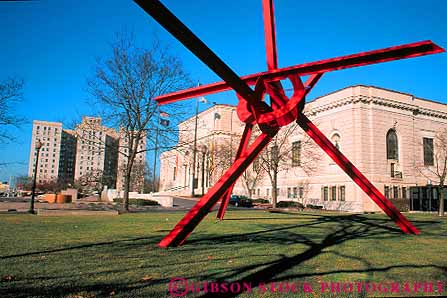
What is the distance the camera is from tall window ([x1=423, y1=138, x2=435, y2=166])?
4094cm

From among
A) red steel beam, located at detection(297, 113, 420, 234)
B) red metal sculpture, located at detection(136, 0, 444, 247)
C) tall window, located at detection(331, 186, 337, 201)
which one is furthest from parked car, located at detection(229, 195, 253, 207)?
red steel beam, located at detection(297, 113, 420, 234)

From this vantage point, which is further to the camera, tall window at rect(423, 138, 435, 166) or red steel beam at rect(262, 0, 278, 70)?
tall window at rect(423, 138, 435, 166)

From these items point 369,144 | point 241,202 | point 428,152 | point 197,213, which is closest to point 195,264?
point 197,213

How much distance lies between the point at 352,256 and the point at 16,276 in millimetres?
5772

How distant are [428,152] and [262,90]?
4063cm

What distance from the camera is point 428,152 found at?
41219 mm

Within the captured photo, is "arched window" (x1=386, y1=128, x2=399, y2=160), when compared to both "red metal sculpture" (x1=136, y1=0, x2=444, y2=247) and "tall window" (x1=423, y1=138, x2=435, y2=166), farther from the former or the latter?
"red metal sculpture" (x1=136, y1=0, x2=444, y2=247)

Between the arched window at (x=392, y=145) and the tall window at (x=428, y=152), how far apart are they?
17.1ft

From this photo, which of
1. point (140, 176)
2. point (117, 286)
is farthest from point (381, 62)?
point (140, 176)

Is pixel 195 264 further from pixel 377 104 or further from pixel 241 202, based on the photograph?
pixel 377 104

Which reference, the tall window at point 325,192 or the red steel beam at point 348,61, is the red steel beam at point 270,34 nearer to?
the red steel beam at point 348,61

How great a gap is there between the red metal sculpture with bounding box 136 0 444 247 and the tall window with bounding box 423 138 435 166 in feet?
116

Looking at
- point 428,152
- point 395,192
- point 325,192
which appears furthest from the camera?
point 428,152

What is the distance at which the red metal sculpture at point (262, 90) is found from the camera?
572 centimetres
